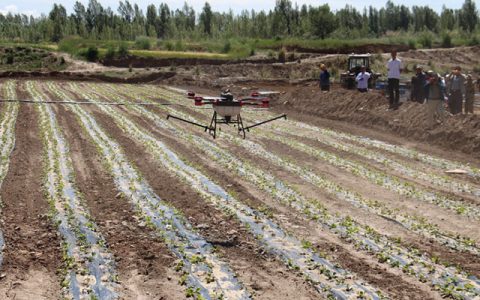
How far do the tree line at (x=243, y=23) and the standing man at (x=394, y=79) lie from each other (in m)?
79.2

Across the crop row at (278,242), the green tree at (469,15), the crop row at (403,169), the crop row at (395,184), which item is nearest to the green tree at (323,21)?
the green tree at (469,15)

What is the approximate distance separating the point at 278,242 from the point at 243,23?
127 meters

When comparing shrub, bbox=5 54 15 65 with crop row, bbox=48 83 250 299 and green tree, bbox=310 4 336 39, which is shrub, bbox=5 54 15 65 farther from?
crop row, bbox=48 83 250 299

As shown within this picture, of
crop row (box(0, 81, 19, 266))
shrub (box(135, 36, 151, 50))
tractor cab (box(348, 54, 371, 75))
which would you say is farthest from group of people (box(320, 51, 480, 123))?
shrub (box(135, 36, 151, 50))

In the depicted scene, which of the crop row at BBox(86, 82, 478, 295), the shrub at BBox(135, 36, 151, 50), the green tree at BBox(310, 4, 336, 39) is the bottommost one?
the crop row at BBox(86, 82, 478, 295)

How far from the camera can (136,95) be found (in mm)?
37344

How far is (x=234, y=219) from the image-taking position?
10.7 m

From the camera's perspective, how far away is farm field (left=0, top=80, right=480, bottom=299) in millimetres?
7871

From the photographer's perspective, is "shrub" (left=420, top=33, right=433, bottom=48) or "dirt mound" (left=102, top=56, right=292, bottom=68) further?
"shrub" (left=420, top=33, right=433, bottom=48)

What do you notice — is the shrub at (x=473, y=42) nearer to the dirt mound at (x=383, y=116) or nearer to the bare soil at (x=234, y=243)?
the dirt mound at (x=383, y=116)

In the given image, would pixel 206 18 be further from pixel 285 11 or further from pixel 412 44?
pixel 412 44

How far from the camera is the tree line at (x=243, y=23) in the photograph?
370 feet

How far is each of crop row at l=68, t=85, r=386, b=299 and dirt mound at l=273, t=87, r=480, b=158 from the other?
321 inches

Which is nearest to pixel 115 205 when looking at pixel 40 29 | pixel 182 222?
pixel 182 222
